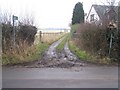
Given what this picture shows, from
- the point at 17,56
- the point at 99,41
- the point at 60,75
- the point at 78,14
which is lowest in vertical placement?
the point at 60,75

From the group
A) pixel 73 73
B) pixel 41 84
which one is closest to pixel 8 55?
pixel 73 73

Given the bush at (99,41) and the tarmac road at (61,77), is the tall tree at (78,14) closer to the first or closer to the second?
the bush at (99,41)

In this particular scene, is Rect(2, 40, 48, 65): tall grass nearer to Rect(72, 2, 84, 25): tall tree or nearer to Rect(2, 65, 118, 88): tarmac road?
Rect(2, 65, 118, 88): tarmac road

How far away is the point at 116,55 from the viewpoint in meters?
14.4

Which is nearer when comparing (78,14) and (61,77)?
(61,77)

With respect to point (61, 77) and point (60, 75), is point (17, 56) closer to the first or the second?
point (60, 75)

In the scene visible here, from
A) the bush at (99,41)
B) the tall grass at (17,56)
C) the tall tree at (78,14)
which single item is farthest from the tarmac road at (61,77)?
the tall tree at (78,14)

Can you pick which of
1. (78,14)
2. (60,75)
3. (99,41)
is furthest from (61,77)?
(78,14)

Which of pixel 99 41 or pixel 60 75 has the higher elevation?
pixel 99 41

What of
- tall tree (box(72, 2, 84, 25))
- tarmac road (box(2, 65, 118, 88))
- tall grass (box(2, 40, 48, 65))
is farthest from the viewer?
tall tree (box(72, 2, 84, 25))

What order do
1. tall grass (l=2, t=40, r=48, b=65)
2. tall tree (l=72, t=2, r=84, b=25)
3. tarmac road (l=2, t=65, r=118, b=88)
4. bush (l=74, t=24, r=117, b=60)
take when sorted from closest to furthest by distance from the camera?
1. tarmac road (l=2, t=65, r=118, b=88)
2. tall grass (l=2, t=40, r=48, b=65)
3. bush (l=74, t=24, r=117, b=60)
4. tall tree (l=72, t=2, r=84, b=25)

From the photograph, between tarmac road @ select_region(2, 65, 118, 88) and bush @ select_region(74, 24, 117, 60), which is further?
bush @ select_region(74, 24, 117, 60)

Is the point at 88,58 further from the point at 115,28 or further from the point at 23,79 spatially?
the point at 23,79

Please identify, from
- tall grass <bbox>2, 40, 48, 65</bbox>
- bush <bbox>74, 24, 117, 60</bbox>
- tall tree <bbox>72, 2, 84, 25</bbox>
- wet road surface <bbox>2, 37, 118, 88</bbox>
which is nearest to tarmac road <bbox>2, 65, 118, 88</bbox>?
wet road surface <bbox>2, 37, 118, 88</bbox>
